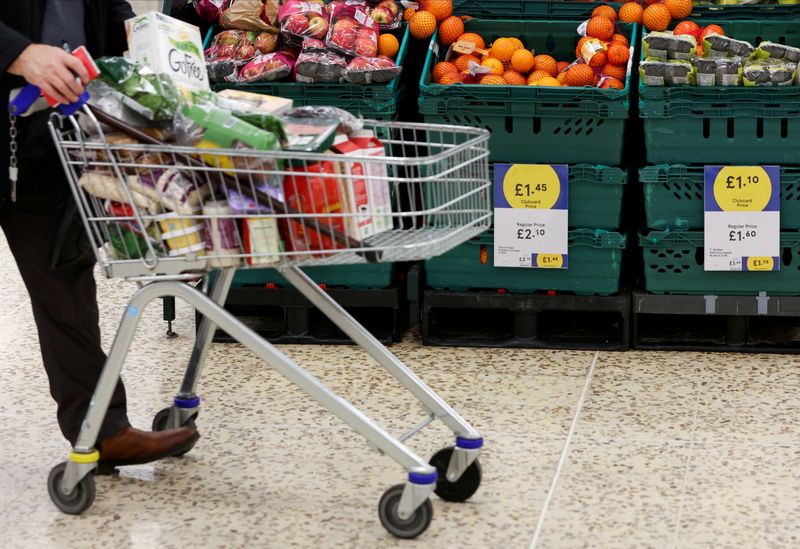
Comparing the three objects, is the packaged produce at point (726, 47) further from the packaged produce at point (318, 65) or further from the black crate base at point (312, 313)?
the black crate base at point (312, 313)

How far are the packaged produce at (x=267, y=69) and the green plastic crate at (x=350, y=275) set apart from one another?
0.66m

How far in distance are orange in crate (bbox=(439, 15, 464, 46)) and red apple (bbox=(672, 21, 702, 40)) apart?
2.45ft

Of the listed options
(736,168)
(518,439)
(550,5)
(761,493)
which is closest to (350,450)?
(518,439)

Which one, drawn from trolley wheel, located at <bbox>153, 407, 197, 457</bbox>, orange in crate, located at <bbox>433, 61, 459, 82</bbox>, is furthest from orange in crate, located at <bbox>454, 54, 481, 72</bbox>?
trolley wheel, located at <bbox>153, 407, 197, 457</bbox>

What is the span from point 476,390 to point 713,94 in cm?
122

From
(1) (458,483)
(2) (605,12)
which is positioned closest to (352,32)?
(2) (605,12)

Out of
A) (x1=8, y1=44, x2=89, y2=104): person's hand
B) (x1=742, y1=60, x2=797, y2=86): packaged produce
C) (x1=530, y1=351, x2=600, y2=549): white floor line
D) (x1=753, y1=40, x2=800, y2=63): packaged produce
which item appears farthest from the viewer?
(x1=753, y1=40, x2=800, y2=63): packaged produce

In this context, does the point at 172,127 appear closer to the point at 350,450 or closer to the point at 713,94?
the point at 350,450

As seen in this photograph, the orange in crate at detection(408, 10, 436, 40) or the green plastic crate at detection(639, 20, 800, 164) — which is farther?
the orange in crate at detection(408, 10, 436, 40)

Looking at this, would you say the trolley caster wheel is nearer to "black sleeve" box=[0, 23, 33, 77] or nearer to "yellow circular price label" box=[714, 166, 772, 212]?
"black sleeve" box=[0, 23, 33, 77]

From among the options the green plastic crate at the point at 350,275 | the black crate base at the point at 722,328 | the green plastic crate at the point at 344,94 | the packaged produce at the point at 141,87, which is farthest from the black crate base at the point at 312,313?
the packaged produce at the point at 141,87

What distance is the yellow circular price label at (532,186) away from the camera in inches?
157

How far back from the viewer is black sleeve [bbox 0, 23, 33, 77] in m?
2.54

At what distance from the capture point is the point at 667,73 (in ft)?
12.6
